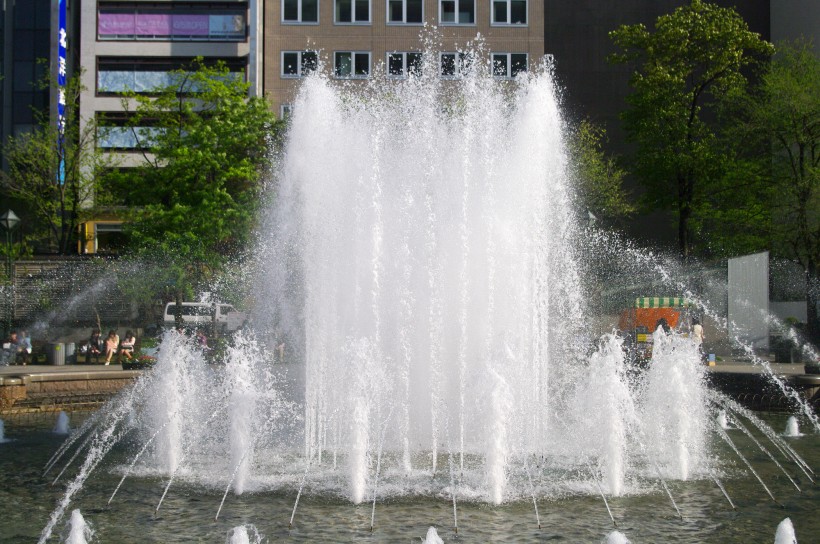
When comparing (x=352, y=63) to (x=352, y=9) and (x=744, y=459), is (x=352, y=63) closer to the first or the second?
(x=352, y=9)

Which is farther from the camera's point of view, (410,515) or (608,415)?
(608,415)

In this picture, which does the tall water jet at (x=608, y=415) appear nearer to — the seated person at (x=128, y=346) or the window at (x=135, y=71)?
the seated person at (x=128, y=346)

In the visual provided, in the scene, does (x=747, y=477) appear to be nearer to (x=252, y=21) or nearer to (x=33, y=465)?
(x=33, y=465)

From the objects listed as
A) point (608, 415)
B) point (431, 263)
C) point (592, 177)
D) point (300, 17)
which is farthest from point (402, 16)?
point (608, 415)

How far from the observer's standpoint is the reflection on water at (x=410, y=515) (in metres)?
10.4

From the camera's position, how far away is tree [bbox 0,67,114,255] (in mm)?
43094

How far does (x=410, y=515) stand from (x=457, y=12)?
44319 mm

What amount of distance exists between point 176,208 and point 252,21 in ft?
59.9

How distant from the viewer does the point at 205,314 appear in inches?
1502

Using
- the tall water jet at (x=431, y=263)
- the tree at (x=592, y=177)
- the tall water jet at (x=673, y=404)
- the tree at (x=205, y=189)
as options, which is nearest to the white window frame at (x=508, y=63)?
the tree at (x=592, y=177)

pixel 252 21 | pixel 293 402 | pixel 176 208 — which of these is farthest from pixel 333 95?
pixel 252 21

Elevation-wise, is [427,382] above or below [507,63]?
below

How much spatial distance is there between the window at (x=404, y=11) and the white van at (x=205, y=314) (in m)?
20.1

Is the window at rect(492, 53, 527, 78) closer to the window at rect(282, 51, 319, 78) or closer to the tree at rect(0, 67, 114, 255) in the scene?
the window at rect(282, 51, 319, 78)
